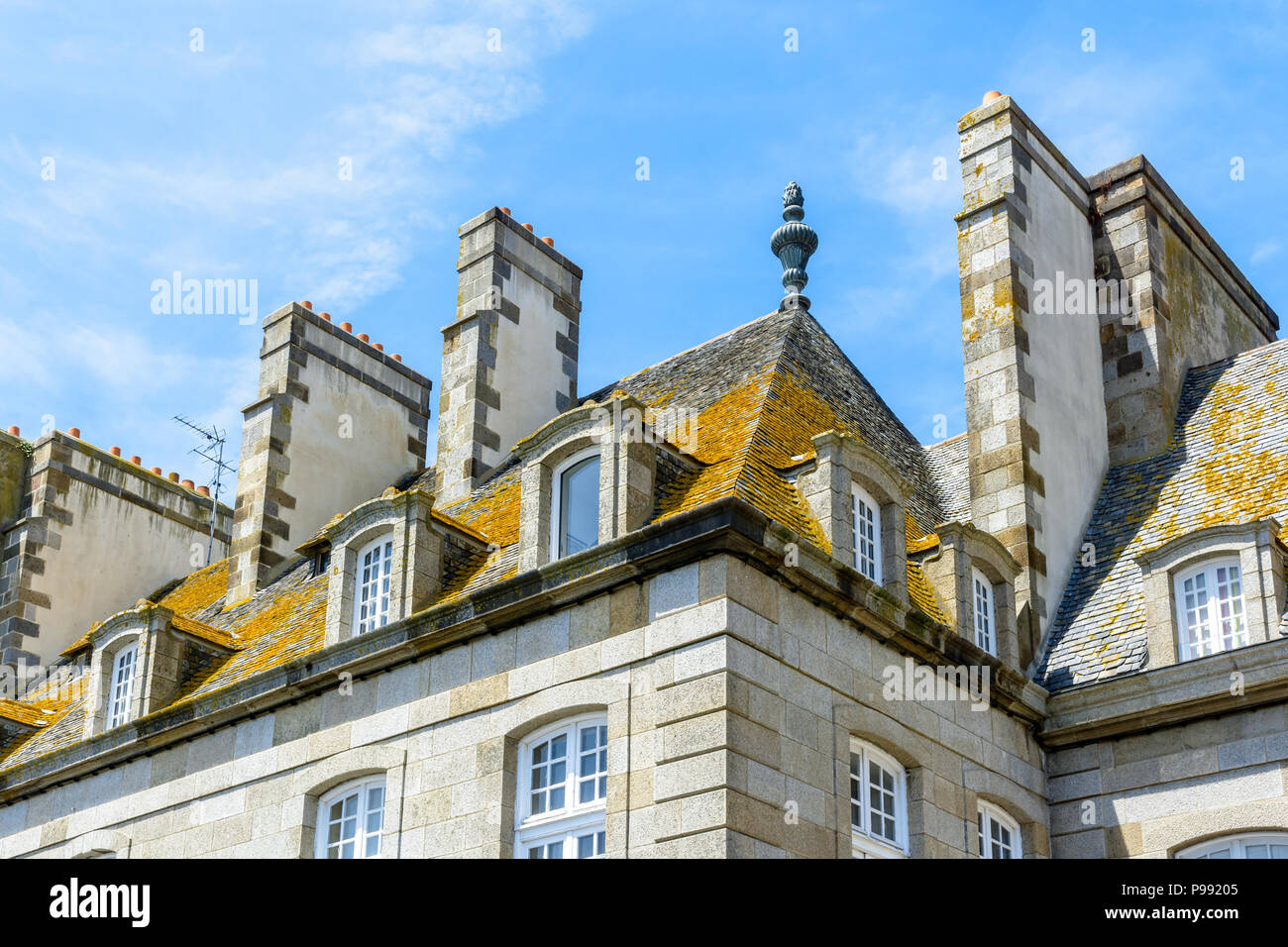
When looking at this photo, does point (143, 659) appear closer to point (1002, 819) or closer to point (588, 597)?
point (588, 597)

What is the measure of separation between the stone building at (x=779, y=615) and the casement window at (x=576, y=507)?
0.04 meters

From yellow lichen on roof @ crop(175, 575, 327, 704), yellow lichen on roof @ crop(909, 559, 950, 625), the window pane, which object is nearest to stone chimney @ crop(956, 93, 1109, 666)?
yellow lichen on roof @ crop(909, 559, 950, 625)

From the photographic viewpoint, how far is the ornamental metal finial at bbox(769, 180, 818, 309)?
880 inches

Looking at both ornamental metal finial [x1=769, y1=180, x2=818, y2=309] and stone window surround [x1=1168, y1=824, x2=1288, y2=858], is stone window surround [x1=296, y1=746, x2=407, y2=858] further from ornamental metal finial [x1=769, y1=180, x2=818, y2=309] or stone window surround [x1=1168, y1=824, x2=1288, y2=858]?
ornamental metal finial [x1=769, y1=180, x2=818, y2=309]

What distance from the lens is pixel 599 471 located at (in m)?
15.7

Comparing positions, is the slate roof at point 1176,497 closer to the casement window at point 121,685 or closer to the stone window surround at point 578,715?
the stone window surround at point 578,715

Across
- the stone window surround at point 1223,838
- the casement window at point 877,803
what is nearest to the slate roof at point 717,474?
the casement window at point 877,803

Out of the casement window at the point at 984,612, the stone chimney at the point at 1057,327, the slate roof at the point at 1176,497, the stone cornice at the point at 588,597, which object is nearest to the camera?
the stone cornice at the point at 588,597

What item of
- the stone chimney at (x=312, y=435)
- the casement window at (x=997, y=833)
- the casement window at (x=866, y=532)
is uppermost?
the stone chimney at (x=312, y=435)

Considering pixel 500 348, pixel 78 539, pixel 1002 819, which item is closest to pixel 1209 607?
pixel 1002 819

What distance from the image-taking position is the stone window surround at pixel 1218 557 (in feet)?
52.0
